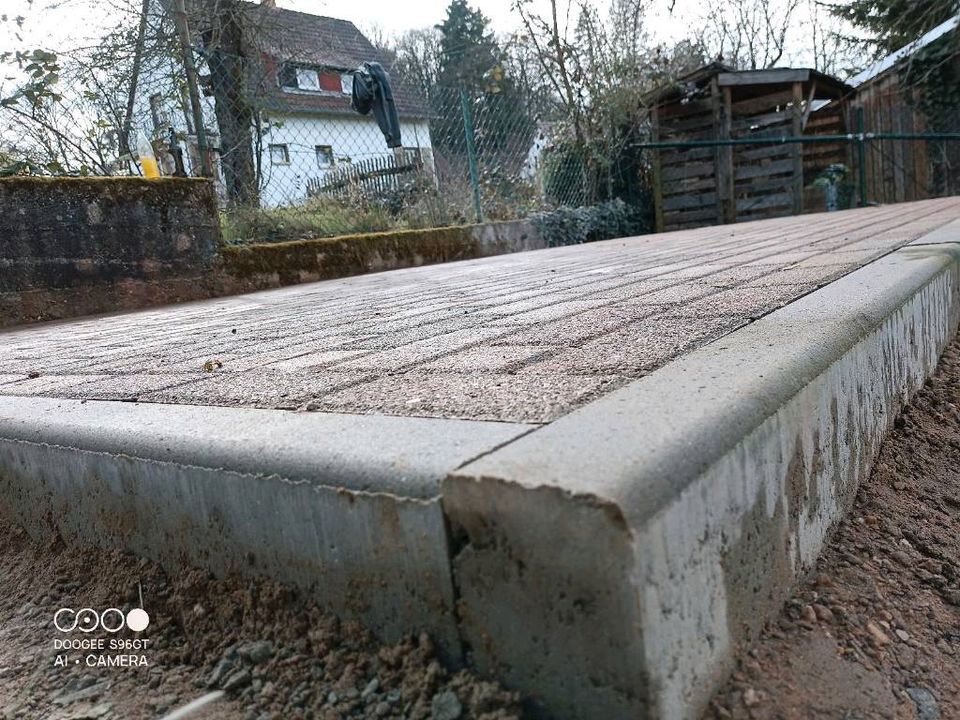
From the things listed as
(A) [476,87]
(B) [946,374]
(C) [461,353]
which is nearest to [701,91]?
(A) [476,87]

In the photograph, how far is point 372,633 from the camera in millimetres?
948

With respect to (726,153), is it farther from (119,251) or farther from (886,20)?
(119,251)

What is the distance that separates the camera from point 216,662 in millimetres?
1058

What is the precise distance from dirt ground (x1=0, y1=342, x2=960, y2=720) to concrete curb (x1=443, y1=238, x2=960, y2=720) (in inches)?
2.1

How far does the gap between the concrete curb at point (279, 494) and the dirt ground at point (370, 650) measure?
0.14 feet

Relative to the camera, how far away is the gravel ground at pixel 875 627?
0.85 m

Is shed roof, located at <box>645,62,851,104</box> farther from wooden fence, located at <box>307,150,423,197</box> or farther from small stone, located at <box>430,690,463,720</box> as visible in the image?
small stone, located at <box>430,690,463,720</box>

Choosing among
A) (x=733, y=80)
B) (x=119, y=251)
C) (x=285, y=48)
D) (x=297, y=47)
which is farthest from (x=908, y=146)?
(x=119, y=251)

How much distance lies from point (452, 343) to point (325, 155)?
6.80m

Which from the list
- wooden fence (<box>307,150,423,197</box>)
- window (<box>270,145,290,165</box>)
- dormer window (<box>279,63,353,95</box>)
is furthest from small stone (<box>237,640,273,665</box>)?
dormer window (<box>279,63,353,95</box>)

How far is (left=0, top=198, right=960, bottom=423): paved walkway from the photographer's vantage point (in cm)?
122

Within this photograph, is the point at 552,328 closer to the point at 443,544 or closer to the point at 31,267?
the point at 443,544

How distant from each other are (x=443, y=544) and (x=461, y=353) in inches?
30.8

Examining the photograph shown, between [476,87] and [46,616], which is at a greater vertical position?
[476,87]
